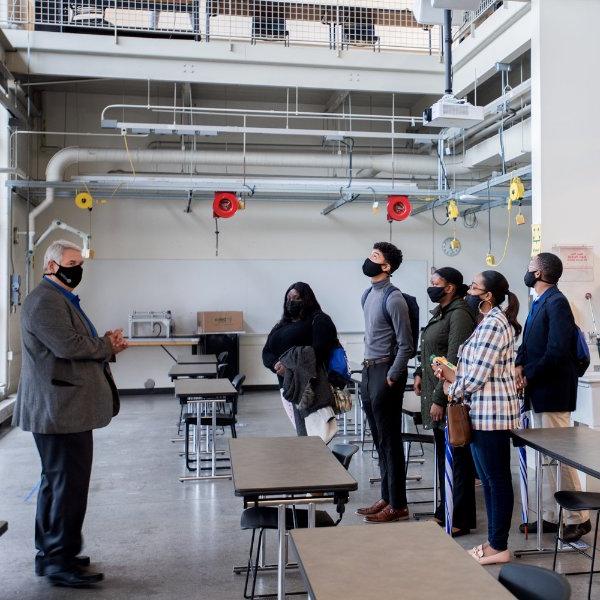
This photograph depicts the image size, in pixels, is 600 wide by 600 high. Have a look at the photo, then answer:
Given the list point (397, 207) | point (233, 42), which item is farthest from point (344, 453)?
point (233, 42)

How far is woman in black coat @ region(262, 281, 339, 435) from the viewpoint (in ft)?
13.6

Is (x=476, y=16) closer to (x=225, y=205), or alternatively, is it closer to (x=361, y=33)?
(x=361, y=33)

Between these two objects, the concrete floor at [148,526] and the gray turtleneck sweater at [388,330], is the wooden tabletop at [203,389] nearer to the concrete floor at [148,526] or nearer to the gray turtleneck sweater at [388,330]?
the concrete floor at [148,526]

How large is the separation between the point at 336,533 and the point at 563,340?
214 centimetres

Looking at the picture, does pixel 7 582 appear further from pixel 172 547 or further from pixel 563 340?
pixel 563 340

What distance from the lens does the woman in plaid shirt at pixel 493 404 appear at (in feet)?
10.2

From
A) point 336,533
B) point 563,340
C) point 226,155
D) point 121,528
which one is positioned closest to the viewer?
point 336,533

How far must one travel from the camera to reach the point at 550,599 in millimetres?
1601

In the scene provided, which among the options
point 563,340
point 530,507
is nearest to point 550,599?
point 563,340

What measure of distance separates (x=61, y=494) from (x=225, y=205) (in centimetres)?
555

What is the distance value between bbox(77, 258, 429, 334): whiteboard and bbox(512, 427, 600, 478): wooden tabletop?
7.25 metres

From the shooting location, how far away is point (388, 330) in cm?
394

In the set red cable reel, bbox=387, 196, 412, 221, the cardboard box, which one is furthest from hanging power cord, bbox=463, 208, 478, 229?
the cardboard box

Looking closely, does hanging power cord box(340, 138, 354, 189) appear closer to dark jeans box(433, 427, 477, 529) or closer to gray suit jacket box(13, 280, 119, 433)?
dark jeans box(433, 427, 477, 529)
